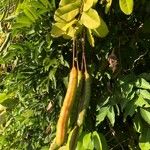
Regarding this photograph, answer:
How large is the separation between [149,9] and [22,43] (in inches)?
19.9

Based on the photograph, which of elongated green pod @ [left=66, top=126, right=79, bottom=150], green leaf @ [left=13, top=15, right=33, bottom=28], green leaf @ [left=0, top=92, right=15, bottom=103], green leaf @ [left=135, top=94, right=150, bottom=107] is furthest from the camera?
green leaf @ [left=0, top=92, right=15, bottom=103]

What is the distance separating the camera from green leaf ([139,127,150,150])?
179cm

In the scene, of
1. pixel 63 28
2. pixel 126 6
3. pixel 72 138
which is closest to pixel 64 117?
pixel 72 138

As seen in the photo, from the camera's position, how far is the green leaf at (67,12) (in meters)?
1.62

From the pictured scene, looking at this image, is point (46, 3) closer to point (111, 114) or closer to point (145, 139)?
point (111, 114)

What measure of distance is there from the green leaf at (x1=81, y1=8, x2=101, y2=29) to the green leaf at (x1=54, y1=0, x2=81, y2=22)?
36 mm

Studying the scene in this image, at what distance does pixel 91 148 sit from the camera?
1.78 meters

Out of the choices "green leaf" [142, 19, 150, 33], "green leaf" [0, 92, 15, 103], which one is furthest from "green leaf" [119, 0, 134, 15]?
"green leaf" [0, 92, 15, 103]

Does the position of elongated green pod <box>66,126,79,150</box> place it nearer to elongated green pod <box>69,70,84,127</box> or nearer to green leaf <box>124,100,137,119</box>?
elongated green pod <box>69,70,84,127</box>

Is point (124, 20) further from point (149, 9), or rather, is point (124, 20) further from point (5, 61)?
point (5, 61)

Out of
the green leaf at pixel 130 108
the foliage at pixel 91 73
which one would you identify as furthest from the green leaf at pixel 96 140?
the green leaf at pixel 130 108

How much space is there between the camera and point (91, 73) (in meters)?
1.86

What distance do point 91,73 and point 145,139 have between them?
311 millimetres

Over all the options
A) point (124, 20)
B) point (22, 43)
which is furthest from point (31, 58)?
point (124, 20)
